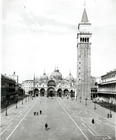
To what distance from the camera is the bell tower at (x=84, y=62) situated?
370ft

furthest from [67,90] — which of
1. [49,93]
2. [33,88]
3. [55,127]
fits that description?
[55,127]

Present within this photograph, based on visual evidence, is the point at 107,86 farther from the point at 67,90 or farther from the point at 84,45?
the point at 67,90

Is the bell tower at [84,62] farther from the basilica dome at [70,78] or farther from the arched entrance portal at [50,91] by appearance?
the basilica dome at [70,78]

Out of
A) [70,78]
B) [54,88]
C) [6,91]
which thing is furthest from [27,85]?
[6,91]

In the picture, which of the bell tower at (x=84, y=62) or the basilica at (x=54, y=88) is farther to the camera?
the basilica at (x=54, y=88)

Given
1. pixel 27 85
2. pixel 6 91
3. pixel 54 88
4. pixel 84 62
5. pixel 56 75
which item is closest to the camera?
pixel 6 91

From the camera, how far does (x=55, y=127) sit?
131 ft

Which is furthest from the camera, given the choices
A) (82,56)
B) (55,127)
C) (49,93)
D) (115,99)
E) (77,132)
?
(49,93)

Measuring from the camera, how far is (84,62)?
113m

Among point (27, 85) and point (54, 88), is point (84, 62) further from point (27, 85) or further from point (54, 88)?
point (27, 85)

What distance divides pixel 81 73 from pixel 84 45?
12.3m

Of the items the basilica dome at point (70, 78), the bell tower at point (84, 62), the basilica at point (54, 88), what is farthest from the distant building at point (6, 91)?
the basilica dome at point (70, 78)

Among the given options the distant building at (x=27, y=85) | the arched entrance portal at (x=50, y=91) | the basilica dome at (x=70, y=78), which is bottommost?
the arched entrance portal at (x=50, y=91)

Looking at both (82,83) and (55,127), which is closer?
(55,127)
